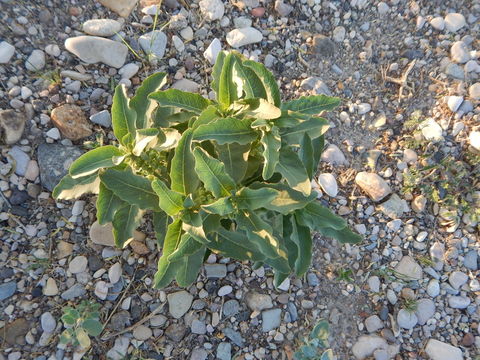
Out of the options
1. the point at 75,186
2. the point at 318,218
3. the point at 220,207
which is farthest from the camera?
the point at 75,186

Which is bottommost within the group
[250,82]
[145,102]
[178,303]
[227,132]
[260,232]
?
[178,303]

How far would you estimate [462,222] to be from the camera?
3.41 m

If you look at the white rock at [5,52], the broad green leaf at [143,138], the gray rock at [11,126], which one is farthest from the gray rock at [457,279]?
the white rock at [5,52]

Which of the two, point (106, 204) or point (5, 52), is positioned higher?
point (5, 52)

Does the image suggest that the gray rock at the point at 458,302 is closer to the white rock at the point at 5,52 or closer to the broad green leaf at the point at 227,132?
the broad green leaf at the point at 227,132

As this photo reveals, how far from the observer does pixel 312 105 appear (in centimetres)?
226

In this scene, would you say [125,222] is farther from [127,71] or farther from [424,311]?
[424,311]

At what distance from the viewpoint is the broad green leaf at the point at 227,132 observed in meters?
2.04

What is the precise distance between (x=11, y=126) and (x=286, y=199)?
1.88 metres

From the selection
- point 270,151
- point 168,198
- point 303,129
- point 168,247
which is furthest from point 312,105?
point 168,247

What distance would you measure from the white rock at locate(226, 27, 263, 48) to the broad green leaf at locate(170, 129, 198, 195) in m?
1.56

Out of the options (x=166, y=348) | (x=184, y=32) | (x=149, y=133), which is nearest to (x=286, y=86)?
(x=184, y=32)

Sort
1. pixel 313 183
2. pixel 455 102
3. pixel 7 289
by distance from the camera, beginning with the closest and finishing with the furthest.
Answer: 1. pixel 7 289
2. pixel 313 183
3. pixel 455 102

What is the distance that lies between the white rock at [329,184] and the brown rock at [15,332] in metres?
2.16
